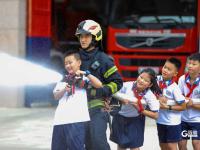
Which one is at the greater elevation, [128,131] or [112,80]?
[112,80]

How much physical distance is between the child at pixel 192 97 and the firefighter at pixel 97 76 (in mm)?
1276

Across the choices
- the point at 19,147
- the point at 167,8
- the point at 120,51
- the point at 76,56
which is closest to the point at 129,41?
the point at 120,51

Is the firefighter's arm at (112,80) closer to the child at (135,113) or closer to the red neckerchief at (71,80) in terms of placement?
the red neckerchief at (71,80)

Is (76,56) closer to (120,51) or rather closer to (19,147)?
(19,147)

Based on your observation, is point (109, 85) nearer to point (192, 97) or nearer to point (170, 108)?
point (170, 108)

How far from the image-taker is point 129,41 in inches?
531

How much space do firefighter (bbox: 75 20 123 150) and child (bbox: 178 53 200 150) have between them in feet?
4.19

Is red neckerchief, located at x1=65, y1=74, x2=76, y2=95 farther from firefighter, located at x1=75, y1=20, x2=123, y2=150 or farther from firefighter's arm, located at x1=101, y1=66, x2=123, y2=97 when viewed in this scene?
firefighter's arm, located at x1=101, y1=66, x2=123, y2=97

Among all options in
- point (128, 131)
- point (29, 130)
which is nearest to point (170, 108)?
point (128, 131)

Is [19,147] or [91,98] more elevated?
[91,98]

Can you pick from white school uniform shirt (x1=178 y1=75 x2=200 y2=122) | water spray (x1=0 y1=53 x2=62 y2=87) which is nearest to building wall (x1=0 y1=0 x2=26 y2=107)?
water spray (x1=0 y1=53 x2=62 y2=87)

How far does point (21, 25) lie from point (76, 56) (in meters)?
7.52

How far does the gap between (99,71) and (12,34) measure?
7.49m

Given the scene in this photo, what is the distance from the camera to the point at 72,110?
5.69 m
